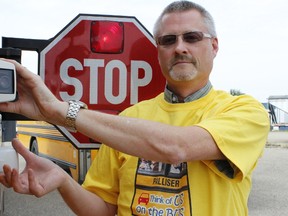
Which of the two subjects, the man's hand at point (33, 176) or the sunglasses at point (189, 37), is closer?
the man's hand at point (33, 176)

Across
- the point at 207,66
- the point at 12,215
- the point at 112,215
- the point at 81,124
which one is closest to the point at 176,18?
the point at 207,66

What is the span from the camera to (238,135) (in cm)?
141

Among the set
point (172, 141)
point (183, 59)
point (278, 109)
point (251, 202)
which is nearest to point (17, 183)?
point (172, 141)

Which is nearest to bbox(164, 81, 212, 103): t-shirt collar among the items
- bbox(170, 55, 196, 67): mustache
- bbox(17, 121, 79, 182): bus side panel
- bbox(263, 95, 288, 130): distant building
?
bbox(170, 55, 196, 67): mustache

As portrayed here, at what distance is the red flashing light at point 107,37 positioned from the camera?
192 cm

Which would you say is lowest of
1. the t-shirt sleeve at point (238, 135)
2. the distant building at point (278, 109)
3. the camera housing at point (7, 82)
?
the distant building at point (278, 109)

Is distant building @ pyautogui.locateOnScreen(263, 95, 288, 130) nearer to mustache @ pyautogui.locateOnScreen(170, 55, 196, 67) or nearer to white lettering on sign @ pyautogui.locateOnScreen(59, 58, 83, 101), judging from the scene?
white lettering on sign @ pyautogui.locateOnScreen(59, 58, 83, 101)

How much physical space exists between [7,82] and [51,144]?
21.0 feet

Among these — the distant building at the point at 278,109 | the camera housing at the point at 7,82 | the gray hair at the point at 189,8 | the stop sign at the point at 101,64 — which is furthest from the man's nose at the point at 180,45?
the distant building at the point at 278,109

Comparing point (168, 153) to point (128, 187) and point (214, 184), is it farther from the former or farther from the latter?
point (128, 187)

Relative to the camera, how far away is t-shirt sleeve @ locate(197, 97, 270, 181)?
1370 millimetres

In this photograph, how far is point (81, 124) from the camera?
3.83ft

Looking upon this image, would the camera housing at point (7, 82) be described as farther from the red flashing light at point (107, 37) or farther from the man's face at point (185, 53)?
the red flashing light at point (107, 37)

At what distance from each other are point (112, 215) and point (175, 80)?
24.0 inches
